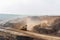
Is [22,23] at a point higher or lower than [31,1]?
lower

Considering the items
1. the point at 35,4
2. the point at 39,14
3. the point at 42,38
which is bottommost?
the point at 42,38

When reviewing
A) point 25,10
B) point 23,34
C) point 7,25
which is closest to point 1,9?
point 7,25

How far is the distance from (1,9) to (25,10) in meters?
0.40

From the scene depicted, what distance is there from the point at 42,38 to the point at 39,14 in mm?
309

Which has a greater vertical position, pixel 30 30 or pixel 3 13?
pixel 3 13

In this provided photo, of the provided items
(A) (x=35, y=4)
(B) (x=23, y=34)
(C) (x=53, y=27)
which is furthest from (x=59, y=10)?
(B) (x=23, y=34)

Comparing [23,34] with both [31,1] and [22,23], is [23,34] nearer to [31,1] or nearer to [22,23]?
[22,23]

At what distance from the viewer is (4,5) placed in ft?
6.34

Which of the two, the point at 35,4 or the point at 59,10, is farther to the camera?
the point at 35,4

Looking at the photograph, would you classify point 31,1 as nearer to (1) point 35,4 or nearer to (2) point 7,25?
(1) point 35,4

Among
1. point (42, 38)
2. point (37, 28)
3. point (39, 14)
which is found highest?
point (39, 14)

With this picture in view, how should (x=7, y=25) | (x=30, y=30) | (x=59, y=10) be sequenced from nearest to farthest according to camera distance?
(x=59, y=10) < (x=30, y=30) < (x=7, y=25)

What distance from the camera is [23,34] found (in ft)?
5.68

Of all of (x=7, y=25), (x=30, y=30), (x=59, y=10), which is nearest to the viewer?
(x=59, y=10)
